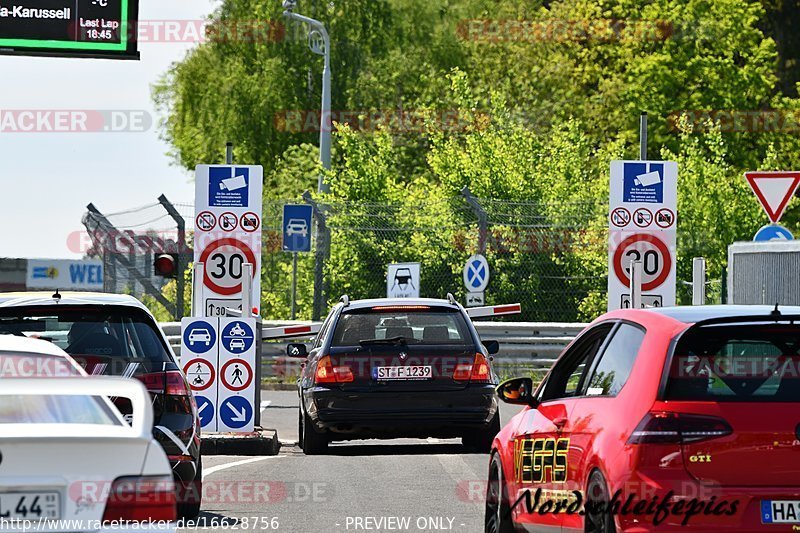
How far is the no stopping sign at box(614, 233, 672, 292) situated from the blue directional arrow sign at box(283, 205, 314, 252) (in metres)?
11.1

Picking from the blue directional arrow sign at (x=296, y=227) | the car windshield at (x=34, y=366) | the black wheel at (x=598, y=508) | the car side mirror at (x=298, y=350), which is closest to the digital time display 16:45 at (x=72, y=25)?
the car side mirror at (x=298, y=350)

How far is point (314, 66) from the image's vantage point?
63250mm

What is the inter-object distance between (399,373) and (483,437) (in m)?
1.37

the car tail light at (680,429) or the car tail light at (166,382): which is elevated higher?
the car tail light at (680,429)

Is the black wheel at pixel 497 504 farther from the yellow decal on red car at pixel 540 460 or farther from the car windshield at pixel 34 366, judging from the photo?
the car windshield at pixel 34 366

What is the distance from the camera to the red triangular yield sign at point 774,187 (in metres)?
19.9

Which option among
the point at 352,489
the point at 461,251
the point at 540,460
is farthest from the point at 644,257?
the point at 461,251

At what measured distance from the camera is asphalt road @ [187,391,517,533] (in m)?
11.5

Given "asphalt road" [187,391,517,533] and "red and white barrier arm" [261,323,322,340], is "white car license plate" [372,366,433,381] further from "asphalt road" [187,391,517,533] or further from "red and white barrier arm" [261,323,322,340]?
"red and white barrier arm" [261,323,322,340]

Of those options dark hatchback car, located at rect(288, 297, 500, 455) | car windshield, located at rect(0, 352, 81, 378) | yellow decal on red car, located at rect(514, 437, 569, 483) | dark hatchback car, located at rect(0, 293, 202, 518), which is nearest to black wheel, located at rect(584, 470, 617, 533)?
yellow decal on red car, located at rect(514, 437, 569, 483)

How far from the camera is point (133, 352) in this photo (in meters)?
11.6

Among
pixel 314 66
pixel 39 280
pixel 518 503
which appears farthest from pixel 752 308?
pixel 314 66

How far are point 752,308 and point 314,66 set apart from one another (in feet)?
182

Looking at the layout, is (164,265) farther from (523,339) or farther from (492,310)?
(523,339)
